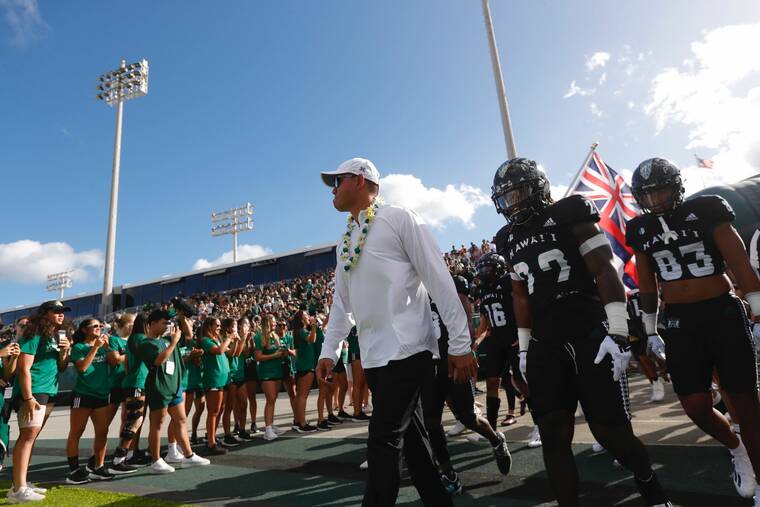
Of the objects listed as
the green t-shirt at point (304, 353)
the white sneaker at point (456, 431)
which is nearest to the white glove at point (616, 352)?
the white sneaker at point (456, 431)

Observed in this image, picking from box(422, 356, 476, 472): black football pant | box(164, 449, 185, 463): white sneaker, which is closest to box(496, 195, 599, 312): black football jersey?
box(422, 356, 476, 472): black football pant

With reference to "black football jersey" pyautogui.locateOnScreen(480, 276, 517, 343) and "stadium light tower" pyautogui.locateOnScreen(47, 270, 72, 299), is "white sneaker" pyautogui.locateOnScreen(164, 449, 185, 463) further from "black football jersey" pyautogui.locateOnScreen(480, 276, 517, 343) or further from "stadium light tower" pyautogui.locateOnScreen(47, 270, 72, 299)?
"stadium light tower" pyautogui.locateOnScreen(47, 270, 72, 299)

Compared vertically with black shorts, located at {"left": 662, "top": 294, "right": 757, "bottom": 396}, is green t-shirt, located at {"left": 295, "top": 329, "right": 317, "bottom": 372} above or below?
above

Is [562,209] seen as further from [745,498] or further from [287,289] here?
[287,289]

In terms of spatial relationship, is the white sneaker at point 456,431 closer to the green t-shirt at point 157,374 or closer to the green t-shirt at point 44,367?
the green t-shirt at point 157,374

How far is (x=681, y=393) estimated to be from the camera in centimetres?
328

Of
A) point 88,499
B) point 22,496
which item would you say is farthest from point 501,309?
point 22,496

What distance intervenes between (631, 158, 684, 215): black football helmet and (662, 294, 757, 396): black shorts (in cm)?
71

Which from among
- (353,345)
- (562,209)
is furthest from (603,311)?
(353,345)

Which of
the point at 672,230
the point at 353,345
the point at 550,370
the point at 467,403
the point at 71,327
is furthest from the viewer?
the point at 353,345

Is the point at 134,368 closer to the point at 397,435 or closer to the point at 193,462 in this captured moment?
the point at 193,462

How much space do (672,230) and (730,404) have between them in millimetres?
1169

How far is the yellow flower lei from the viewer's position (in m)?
2.86

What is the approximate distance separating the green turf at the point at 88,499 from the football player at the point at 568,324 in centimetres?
349
